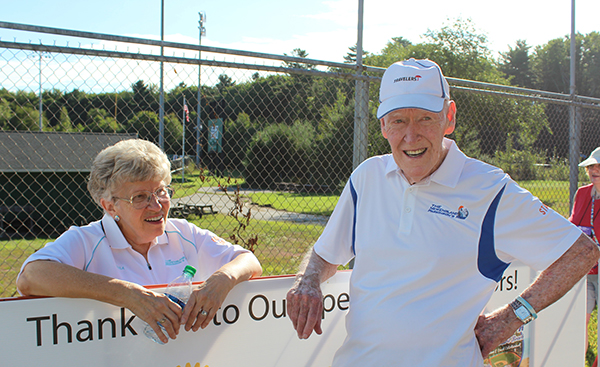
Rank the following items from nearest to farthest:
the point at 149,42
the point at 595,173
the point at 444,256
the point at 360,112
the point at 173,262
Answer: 1. the point at 444,256
2. the point at 173,262
3. the point at 149,42
4. the point at 360,112
5. the point at 595,173

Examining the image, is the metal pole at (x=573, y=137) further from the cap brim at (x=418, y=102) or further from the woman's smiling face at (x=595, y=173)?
the cap brim at (x=418, y=102)

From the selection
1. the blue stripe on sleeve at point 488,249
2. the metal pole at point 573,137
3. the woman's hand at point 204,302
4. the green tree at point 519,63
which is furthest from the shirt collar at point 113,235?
the green tree at point 519,63

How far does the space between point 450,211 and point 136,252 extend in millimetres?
1512

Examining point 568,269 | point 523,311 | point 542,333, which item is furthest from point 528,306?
point 542,333

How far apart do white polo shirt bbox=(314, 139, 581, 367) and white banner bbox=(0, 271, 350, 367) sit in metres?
0.55

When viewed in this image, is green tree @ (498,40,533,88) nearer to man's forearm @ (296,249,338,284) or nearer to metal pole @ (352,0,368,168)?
metal pole @ (352,0,368,168)

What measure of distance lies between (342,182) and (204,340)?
1860 centimetres

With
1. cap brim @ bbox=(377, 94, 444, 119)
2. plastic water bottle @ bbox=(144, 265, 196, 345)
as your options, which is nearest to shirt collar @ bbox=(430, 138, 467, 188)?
cap brim @ bbox=(377, 94, 444, 119)

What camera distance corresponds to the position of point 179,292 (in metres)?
1.96

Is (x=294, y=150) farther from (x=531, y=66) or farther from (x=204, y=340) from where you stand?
(x=531, y=66)

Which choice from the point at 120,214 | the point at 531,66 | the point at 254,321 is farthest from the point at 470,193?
the point at 531,66

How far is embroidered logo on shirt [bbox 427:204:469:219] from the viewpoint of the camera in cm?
175

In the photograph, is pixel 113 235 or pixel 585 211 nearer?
pixel 113 235

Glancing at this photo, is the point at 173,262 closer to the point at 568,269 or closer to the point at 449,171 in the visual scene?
the point at 449,171
